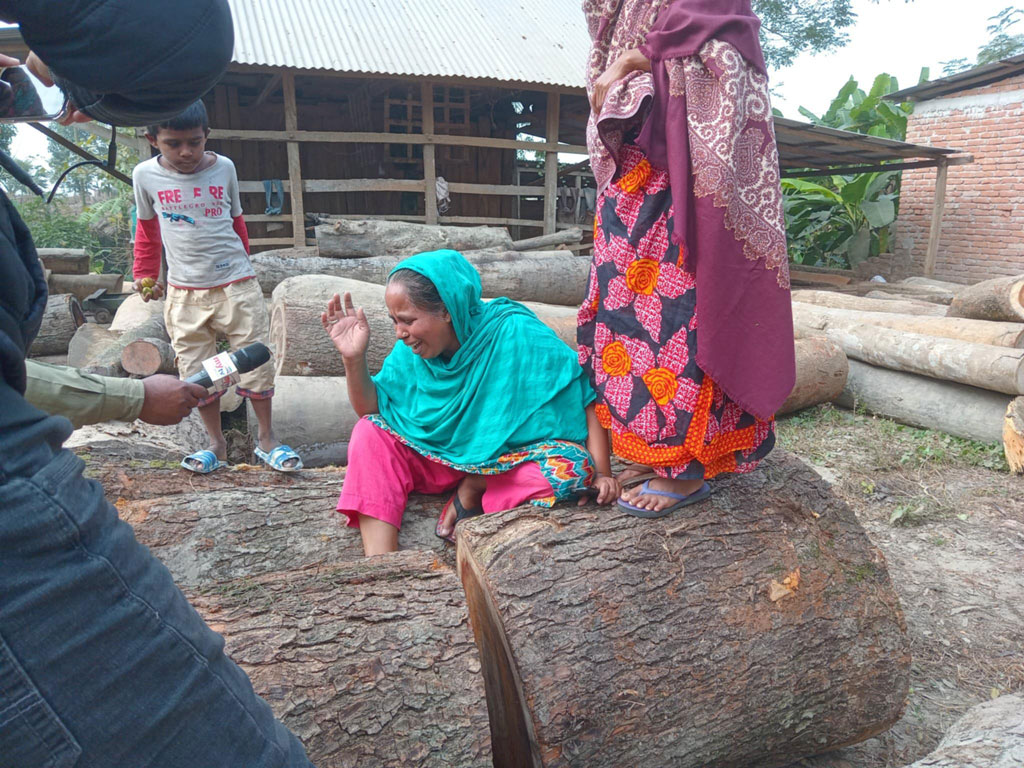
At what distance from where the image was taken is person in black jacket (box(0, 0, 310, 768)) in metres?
0.85

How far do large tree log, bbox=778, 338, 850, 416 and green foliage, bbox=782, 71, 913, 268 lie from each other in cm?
934

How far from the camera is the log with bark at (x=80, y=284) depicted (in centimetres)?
923

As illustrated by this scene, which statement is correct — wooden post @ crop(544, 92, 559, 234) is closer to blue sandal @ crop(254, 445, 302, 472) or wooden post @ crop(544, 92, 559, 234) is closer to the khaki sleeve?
blue sandal @ crop(254, 445, 302, 472)

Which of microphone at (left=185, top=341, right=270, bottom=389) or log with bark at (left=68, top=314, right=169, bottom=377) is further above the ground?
microphone at (left=185, top=341, right=270, bottom=389)

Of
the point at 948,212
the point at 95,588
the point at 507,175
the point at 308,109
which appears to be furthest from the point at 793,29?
the point at 95,588

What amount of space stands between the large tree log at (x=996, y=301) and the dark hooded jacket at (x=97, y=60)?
687cm

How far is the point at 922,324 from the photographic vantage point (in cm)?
599

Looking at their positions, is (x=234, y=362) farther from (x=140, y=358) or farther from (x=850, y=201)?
(x=850, y=201)

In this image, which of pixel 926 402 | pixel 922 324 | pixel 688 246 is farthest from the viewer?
pixel 922 324

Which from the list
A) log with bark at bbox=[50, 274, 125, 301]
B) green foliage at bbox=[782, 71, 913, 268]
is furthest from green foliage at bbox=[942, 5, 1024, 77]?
log with bark at bbox=[50, 274, 125, 301]

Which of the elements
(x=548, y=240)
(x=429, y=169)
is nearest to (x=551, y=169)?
(x=548, y=240)

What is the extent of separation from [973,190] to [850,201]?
2.10 meters

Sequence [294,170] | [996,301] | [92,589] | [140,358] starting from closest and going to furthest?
[92,589]
[140,358]
[996,301]
[294,170]

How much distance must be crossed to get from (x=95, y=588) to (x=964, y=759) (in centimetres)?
196
